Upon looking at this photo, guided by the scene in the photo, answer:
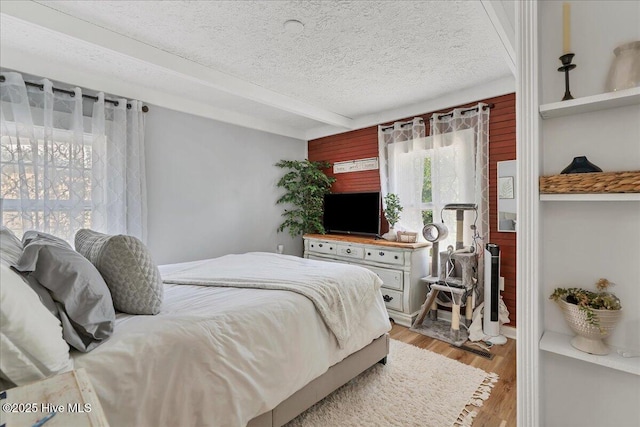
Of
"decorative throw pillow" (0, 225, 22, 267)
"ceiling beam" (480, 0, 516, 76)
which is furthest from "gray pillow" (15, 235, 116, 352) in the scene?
"ceiling beam" (480, 0, 516, 76)

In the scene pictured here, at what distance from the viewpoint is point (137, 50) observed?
91.0 inches

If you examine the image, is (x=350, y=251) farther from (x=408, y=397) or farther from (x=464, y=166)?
(x=408, y=397)

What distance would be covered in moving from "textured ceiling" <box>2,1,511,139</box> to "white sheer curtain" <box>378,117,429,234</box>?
531mm

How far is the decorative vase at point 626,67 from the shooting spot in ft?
3.17

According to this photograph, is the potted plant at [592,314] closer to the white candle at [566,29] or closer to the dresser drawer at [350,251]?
the white candle at [566,29]

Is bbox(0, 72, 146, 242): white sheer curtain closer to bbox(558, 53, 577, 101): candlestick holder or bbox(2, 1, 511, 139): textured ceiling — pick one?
bbox(2, 1, 511, 139): textured ceiling

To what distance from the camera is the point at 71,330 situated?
1.10 m

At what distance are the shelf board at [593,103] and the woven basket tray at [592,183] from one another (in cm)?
24

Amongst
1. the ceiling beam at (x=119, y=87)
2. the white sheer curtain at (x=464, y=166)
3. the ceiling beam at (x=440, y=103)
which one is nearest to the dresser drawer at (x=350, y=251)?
the white sheer curtain at (x=464, y=166)

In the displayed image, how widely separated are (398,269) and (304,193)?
80.1 inches

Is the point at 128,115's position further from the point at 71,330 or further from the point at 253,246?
the point at 71,330

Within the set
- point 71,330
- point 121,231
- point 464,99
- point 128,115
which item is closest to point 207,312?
point 71,330

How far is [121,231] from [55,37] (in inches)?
65.6

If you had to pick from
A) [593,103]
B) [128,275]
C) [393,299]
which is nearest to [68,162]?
[128,275]
